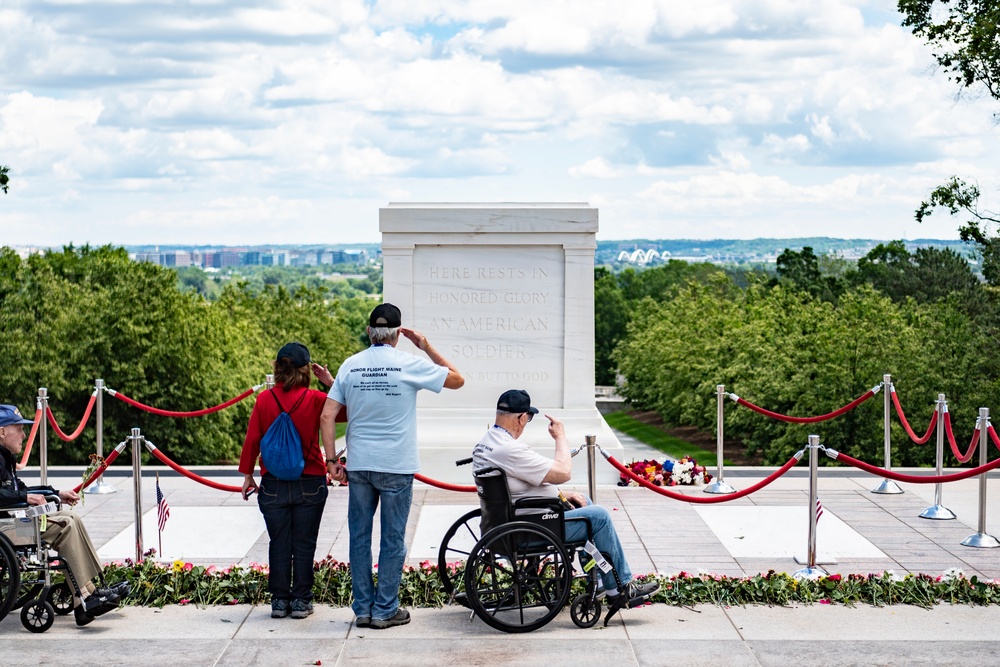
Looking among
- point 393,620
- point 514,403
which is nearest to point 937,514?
point 514,403

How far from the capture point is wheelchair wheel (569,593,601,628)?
291 inches

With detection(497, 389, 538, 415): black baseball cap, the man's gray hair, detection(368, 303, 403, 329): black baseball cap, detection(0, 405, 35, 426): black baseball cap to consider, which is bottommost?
detection(0, 405, 35, 426): black baseball cap

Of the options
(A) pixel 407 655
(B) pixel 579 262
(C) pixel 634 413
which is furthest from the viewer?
(C) pixel 634 413

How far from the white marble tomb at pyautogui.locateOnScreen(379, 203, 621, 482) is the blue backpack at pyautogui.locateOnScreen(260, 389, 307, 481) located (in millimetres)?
5615

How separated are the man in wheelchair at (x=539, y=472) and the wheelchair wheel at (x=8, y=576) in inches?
103

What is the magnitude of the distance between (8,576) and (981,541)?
23.0 ft

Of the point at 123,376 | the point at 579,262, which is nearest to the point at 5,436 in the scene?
the point at 579,262

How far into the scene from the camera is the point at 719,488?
12086 millimetres

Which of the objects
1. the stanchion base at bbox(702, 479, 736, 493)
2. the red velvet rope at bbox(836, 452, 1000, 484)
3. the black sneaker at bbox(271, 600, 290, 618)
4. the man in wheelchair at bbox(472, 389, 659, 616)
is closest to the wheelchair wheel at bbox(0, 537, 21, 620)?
the black sneaker at bbox(271, 600, 290, 618)

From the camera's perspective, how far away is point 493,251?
1299 centimetres

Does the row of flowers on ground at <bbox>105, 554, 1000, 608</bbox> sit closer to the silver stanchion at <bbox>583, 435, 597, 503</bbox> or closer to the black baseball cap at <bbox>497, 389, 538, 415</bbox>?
the silver stanchion at <bbox>583, 435, 597, 503</bbox>

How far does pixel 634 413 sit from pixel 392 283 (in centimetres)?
2810

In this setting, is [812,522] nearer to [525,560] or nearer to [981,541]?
[981,541]

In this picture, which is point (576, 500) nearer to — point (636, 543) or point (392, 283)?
point (636, 543)
